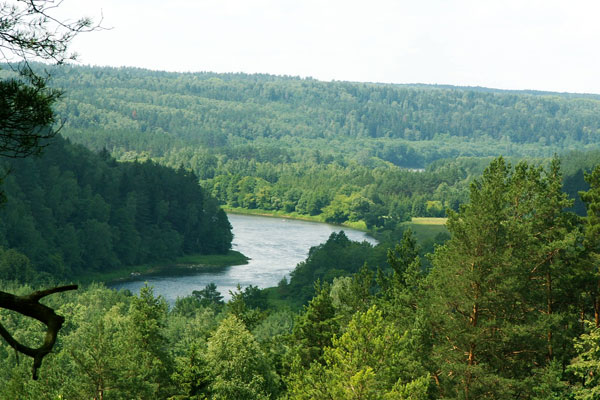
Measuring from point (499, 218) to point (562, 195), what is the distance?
415 centimetres

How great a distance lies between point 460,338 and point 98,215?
11275 centimetres

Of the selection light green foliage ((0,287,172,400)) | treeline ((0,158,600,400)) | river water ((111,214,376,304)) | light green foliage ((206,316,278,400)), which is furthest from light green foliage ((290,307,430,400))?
river water ((111,214,376,304))

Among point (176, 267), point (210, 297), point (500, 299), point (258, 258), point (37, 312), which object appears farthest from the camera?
point (176, 267)

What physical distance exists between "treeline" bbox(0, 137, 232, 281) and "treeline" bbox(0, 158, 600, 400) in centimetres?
7219

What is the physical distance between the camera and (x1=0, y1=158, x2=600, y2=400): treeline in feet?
83.5

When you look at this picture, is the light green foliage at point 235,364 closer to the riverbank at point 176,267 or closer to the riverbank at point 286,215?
the riverbank at point 176,267

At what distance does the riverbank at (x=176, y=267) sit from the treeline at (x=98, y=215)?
6.81 ft

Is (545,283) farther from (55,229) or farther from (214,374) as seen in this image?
(55,229)

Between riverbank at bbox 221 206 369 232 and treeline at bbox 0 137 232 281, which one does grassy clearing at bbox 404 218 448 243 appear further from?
treeline at bbox 0 137 232 281

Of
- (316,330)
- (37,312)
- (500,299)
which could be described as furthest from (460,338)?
(37,312)

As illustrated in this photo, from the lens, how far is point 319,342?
111 ft

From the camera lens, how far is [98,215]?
132 metres

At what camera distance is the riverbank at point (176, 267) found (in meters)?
117

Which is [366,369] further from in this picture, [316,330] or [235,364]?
[316,330]
